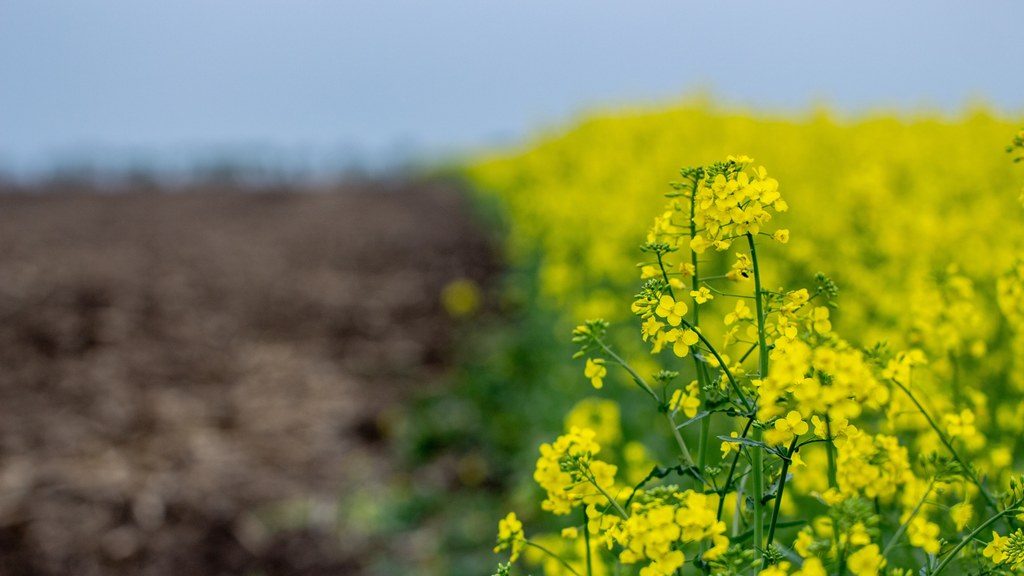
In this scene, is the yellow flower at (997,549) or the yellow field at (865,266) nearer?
the yellow flower at (997,549)

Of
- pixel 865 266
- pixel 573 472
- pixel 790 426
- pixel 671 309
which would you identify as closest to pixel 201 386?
pixel 865 266

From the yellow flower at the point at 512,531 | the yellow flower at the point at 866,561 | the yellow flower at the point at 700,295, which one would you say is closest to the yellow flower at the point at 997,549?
the yellow flower at the point at 866,561

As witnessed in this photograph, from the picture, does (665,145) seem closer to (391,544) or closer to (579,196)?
(579,196)

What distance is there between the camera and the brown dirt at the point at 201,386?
14.2ft

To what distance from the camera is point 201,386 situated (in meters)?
6.00

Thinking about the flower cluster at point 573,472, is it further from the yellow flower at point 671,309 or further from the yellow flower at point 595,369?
the yellow flower at point 671,309

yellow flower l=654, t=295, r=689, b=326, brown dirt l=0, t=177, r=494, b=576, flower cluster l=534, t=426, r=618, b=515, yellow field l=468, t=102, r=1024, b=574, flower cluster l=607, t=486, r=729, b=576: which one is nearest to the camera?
flower cluster l=607, t=486, r=729, b=576

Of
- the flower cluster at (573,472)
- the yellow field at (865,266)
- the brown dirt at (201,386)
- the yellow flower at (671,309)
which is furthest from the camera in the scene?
the brown dirt at (201,386)

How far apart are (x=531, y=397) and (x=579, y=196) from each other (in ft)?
4.96

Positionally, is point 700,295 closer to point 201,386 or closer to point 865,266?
point 865,266

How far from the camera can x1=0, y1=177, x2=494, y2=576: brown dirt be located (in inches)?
170

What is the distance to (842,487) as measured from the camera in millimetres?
1572

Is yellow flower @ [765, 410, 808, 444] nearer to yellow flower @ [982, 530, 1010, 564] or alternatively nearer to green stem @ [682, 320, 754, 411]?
green stem @ [682, 320, 754, 411]

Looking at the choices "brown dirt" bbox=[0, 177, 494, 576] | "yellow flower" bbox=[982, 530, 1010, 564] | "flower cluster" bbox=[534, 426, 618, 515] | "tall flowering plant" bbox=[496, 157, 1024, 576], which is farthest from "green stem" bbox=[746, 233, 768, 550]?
"brown dirt" bbox=[0, 177, 494, 576]
